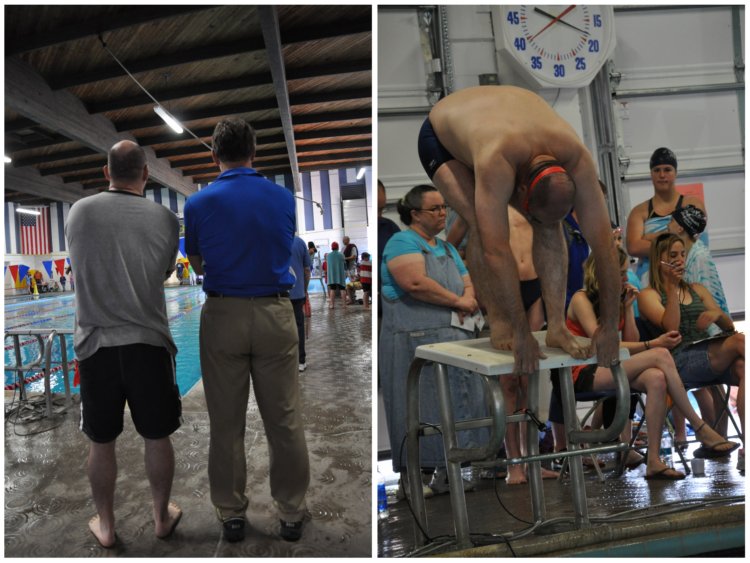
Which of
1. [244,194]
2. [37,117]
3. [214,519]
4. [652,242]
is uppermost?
[37,117]

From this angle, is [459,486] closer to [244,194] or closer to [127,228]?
[244,194]

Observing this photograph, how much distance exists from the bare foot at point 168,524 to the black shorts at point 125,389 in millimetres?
325

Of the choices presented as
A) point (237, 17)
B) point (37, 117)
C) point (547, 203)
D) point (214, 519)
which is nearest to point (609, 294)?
point (547, 203)

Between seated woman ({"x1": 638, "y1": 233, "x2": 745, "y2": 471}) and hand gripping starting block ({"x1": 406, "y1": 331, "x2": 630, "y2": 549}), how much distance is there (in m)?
1.21

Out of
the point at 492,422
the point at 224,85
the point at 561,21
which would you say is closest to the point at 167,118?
the point at 224,85

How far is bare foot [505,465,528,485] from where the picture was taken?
2.30 metres

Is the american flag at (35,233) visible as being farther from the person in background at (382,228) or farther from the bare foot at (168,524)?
the bare foot at (168,524)

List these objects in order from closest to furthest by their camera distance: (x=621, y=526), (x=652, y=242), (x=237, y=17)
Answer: (x=621, y=526) < (x=652, y=242) < (x=237, y=17)

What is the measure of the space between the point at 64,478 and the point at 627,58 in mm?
3407

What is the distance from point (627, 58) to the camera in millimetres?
2934

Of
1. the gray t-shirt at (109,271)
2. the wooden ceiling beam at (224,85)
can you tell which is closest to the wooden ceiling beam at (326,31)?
the wooden ceiling beam at (224,85)

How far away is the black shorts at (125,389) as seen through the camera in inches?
67.7

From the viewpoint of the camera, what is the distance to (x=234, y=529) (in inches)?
72.8

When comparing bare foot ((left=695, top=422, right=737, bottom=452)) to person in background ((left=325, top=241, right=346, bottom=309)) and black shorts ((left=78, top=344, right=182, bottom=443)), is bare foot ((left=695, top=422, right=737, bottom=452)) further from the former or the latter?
person in background ((left=325, top=241, right=346, bottom=309))
